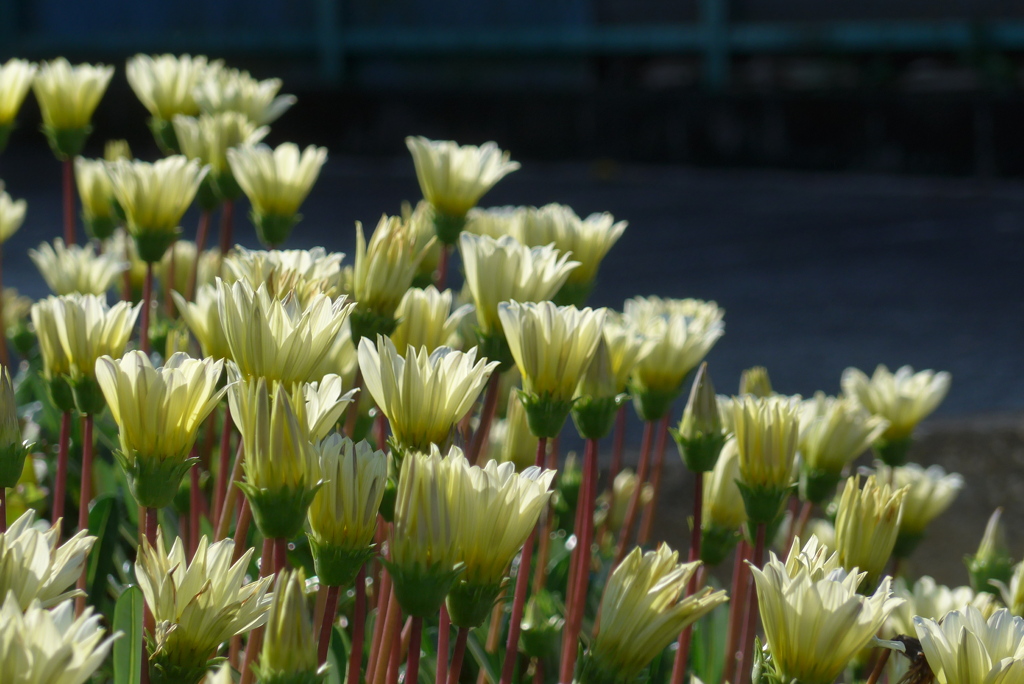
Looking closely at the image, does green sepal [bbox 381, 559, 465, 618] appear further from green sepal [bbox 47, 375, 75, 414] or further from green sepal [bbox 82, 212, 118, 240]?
green sepal [bbox 82, 212, 118, 240]

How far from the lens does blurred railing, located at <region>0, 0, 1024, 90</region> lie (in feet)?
21.7

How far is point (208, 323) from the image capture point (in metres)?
0.89

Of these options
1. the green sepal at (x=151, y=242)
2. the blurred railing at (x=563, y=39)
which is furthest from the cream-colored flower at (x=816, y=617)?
the blurred railing at (x=563, y=39)

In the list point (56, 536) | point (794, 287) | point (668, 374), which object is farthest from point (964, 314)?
point (56, 536)

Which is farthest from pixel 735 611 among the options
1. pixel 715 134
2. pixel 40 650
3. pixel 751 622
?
pixel 715 134

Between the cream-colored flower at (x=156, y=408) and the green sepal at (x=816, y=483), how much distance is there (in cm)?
59

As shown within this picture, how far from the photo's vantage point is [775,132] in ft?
22.7

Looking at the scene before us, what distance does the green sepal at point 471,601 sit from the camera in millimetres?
685

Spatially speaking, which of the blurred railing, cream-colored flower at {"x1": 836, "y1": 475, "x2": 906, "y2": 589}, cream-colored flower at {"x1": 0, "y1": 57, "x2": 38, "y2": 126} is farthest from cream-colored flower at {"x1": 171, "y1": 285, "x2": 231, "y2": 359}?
the blurred railing

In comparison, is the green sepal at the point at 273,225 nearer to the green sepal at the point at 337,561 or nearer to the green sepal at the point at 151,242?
the green sepal at the point at 151,242

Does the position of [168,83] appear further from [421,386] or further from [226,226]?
[421,386]

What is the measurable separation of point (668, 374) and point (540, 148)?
663 centimetres

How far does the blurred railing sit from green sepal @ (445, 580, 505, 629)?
636 cm

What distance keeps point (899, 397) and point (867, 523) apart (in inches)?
19.0
